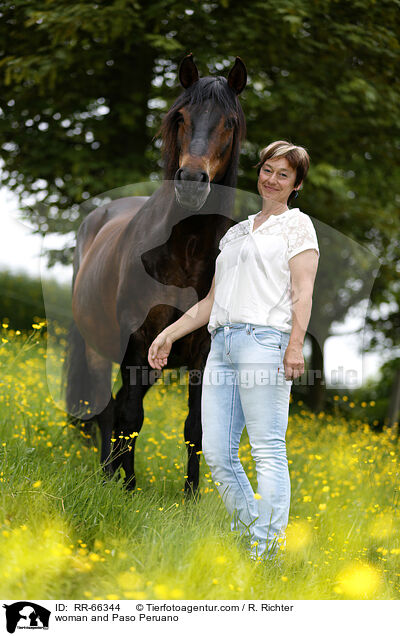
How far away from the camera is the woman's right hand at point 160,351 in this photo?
338cm

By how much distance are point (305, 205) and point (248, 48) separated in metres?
2.50

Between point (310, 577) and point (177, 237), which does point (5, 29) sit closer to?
point (177, 237)

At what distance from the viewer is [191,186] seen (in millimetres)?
3012

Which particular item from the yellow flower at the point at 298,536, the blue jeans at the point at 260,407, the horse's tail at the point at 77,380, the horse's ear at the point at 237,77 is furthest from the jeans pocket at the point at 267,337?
the horse's tail at the point at 77,380

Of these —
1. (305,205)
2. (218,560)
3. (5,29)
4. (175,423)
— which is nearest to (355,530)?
(218,560)

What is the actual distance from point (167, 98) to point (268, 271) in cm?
593

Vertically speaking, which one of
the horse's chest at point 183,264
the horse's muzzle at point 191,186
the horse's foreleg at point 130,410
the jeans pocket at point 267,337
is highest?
the horse's muzzle at point 191,186

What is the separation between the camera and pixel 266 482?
9.64ft

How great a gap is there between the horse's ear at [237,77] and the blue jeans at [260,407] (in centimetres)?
153

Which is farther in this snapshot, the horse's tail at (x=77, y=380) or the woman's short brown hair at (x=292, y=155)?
the horse's tail at (x=77, y=380)

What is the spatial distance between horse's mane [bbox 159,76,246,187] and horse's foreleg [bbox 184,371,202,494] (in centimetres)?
136
